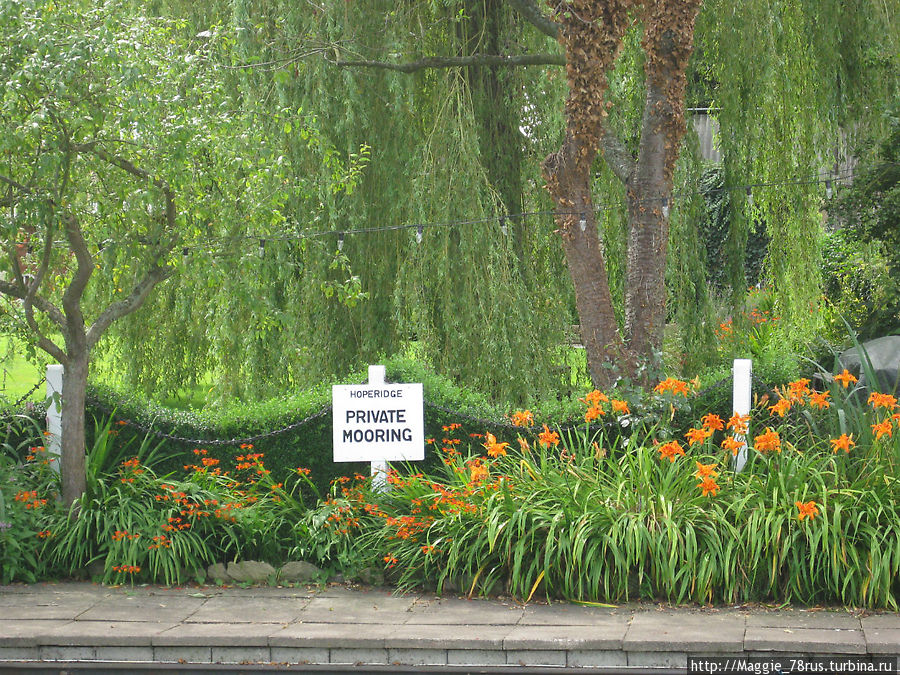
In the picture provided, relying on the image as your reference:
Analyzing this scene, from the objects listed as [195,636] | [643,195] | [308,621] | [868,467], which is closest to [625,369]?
[643,195]

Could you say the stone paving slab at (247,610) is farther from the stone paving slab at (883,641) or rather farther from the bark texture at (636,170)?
the bark texture at (636,170)

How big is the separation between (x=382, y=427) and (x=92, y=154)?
3.26 meters

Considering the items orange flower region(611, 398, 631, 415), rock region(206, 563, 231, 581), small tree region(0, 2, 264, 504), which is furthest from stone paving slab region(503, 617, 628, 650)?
small tree region(0, 2, 264, 504)

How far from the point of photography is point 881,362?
32.2 ft

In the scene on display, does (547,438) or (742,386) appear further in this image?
(742,386)

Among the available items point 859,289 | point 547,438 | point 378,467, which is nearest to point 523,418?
point 547,438

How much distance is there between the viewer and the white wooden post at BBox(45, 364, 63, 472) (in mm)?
8891

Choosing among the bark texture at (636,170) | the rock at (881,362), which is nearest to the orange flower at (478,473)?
the bark texture at (636,170)

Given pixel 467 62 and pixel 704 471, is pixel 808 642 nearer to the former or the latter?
pixel 704 471

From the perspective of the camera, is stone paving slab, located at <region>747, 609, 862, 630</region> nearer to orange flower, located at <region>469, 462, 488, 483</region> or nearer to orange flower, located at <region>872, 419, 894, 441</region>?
orange flower, located at <region>872, 419, 894, 441</region>

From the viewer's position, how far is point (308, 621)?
7.00 m

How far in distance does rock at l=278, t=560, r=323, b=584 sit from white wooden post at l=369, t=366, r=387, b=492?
32.3 inches

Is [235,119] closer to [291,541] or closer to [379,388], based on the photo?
[379,388]

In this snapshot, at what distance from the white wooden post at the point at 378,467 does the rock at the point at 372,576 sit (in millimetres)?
713
